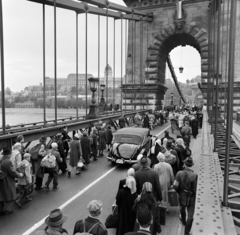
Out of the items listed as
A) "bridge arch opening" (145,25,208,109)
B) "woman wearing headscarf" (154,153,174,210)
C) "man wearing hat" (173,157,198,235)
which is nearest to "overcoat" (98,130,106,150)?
"woman wearing headscarf" (154,153,174,210)

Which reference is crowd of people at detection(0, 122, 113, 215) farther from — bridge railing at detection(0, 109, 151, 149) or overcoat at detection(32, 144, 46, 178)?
bridge railing at detection(0, 109, 151, 149)

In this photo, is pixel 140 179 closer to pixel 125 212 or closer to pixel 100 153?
pixel 125 212

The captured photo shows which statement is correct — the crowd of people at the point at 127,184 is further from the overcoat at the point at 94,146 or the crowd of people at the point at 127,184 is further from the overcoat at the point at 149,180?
the overcoat at the point at 94,146

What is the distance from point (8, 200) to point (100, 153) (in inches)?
274

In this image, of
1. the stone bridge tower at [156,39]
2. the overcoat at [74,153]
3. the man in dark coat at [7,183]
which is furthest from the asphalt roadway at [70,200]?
the stone bridge tower at [156,39]

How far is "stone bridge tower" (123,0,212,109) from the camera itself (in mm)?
28516

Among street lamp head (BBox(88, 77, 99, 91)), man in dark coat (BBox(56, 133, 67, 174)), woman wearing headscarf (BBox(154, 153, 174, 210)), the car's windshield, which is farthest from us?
street lamp head (BBox(88, 77, 99, 91))

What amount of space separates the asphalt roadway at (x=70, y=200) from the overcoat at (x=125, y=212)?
1057mm

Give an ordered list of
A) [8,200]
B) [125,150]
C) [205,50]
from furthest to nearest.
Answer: [205,50] → [125,150] → [8,200]

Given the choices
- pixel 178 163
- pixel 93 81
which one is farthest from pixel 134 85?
pixel 178 163

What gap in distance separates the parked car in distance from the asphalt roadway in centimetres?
43

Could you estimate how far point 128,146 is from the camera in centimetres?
1062

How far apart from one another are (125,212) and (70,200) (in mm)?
2953

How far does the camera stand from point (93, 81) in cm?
1659
